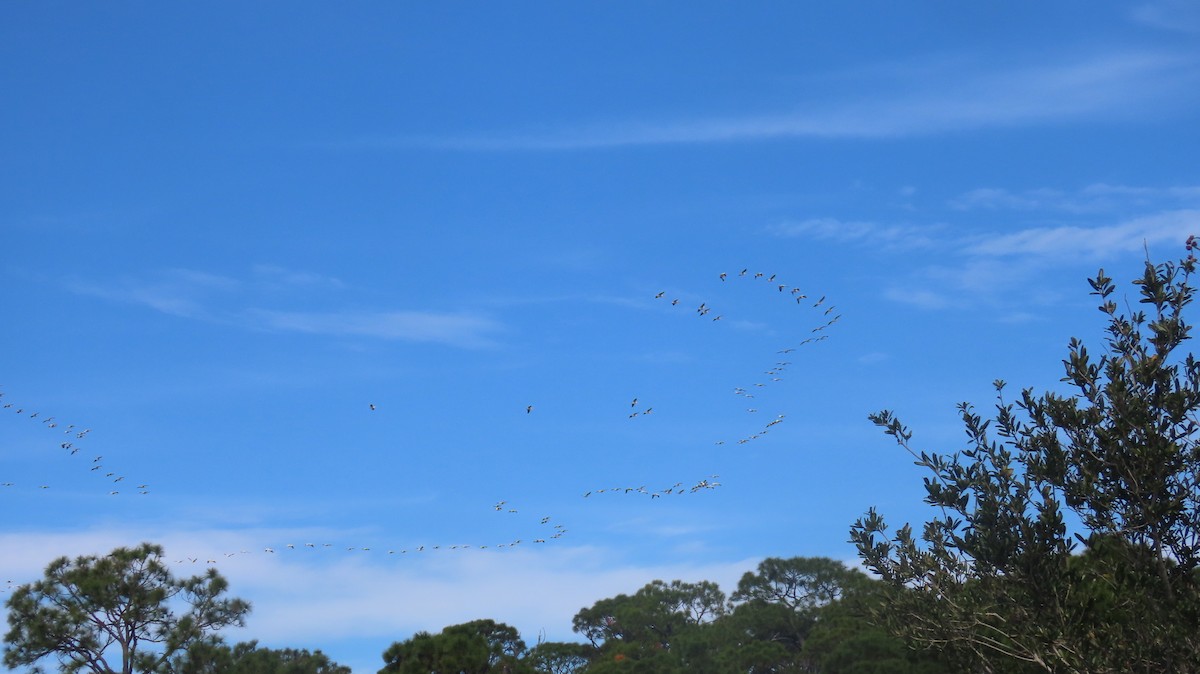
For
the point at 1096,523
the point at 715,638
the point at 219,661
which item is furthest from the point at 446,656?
the point at 715,638

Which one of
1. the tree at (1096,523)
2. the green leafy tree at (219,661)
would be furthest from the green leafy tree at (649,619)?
the tree at (1096,523)

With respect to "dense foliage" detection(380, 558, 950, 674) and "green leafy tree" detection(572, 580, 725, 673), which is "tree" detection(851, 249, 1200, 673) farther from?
"green leafy tree" detection(572, 580, 725, 673)

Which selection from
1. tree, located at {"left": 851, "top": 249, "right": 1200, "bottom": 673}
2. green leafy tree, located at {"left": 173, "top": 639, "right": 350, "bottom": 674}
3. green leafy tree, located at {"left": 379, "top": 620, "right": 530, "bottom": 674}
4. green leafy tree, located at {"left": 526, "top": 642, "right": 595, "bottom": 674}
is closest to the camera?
tree, located at {"left": 851, "top": 249, "right": 1200, "bottom": 673}

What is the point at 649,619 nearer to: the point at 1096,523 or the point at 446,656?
the point at 446,656

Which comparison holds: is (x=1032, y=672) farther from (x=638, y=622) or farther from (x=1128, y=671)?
(x=638, y=622)

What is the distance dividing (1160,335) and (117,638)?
127 feet

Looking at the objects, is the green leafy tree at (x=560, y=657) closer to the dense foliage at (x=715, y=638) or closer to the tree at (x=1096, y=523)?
the dense foliage at (x=715, y=638)

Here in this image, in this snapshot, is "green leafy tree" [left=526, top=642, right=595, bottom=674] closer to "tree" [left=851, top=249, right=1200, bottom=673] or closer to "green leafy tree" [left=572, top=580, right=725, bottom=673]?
"green leafy tree" [left=572, top=580, right=725, bottom=673]

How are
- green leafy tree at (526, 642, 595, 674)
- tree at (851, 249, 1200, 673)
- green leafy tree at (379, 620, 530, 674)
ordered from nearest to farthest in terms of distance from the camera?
tree at (851, 249, 1200, 673) < green leafy tree at (379, 620, 530, 674) < green leafy tree at (526, 642, 595, 674)

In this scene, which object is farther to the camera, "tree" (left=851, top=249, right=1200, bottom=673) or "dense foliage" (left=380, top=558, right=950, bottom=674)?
"dense foliage" (left=380, top=558, right=950, bottom=674)

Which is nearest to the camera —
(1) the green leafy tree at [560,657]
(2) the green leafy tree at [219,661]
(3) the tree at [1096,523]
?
(3) the tree at [1096,523]

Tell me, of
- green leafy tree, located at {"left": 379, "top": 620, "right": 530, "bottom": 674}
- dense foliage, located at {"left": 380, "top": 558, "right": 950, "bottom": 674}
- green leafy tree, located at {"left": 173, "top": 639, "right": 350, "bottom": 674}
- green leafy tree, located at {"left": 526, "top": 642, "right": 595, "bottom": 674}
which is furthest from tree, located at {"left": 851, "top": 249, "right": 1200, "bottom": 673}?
green leafy tree, located at {"left": 526, "top": 642, "right": 595, "bottom": 674}

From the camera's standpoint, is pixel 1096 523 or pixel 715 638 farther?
pixel 715 638

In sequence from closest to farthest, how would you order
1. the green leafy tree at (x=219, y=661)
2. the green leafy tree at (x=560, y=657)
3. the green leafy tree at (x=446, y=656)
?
the green leafy tree at (x=446, y=656) → the green leafy tree at (x=219, y=661) → the green leafy tree at (x=560, y=657)
